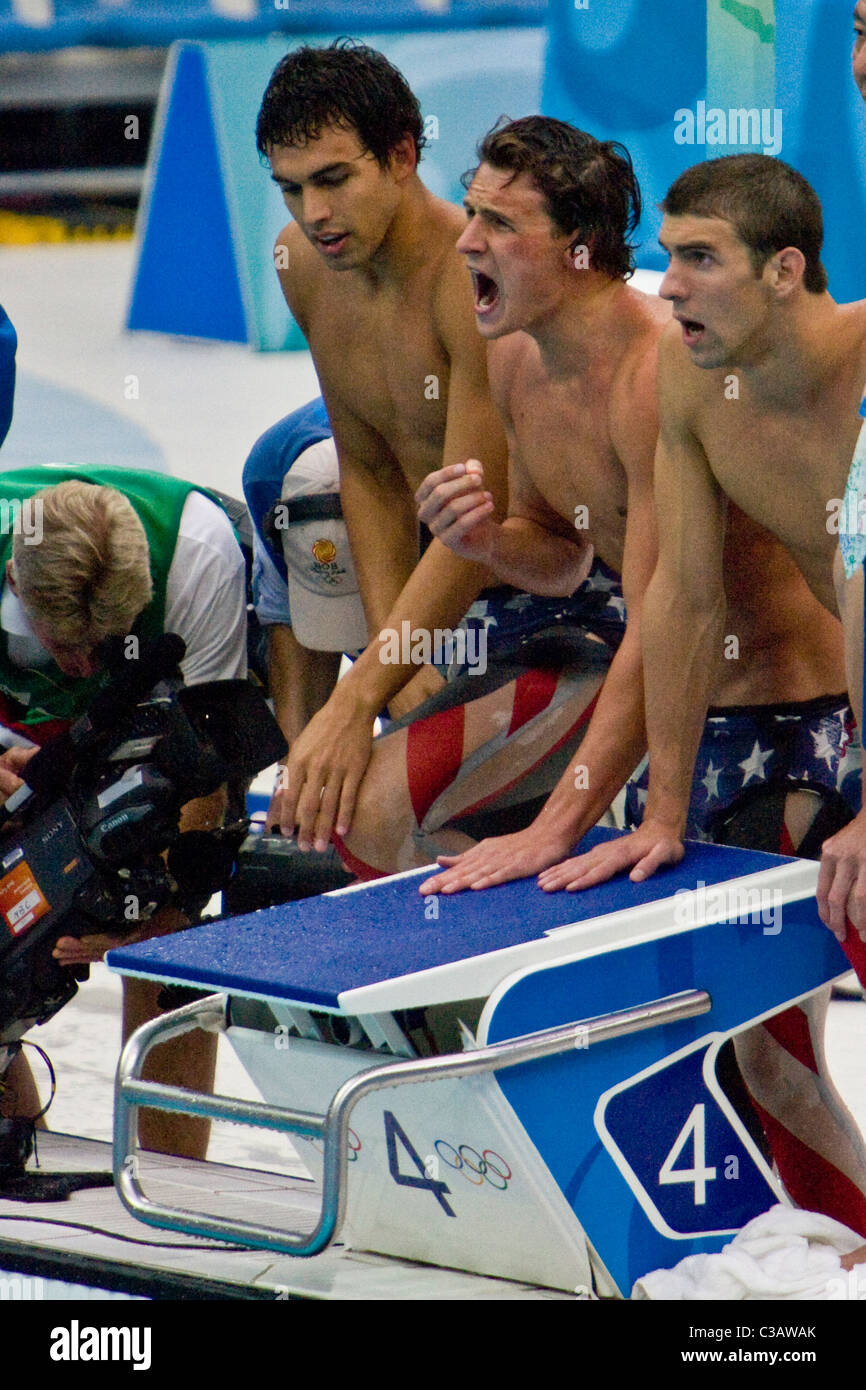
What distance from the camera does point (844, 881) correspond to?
6.32 feet

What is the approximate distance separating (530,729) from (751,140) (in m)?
1.67

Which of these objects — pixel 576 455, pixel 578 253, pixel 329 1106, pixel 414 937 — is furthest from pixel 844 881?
pixel 578 253

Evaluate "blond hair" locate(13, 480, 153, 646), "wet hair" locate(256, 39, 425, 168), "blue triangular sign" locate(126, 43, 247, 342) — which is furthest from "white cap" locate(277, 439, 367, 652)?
"blue triangular sign" locate(126, 43, 247, 342)

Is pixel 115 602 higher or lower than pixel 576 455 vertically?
lower

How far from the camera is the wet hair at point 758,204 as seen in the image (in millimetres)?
2125

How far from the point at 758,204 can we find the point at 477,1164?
1.12 metres

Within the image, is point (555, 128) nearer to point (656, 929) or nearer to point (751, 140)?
point (656, 929)

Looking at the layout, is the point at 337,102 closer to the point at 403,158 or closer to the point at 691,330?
the point at 403,158

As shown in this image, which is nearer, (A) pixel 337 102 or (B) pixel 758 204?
(B) pixel 758 204

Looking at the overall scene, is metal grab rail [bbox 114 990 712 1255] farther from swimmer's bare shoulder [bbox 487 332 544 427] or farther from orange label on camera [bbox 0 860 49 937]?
swimmer's bare shoulder [bbox 487 332 544 427]

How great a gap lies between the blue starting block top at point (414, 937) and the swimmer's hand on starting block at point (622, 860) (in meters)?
0.02

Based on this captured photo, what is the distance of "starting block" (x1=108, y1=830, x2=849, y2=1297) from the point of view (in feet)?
6.17

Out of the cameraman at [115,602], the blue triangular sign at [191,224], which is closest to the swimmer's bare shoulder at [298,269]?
the cameraman at [115,602]

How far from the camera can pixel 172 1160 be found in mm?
2602
